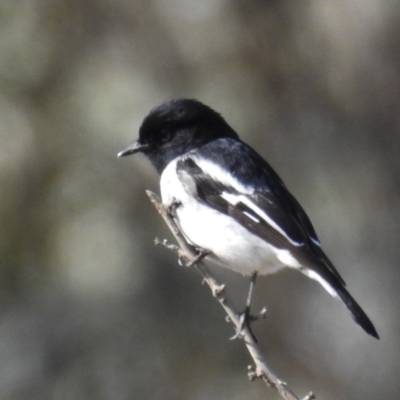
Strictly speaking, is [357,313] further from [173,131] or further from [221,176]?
[173,131]

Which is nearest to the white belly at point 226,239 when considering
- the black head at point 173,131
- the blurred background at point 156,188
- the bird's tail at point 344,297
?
the bird's tail at point 344,297

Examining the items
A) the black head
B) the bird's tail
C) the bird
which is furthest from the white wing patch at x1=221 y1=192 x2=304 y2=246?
the black head

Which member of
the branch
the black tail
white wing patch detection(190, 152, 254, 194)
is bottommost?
the black tail

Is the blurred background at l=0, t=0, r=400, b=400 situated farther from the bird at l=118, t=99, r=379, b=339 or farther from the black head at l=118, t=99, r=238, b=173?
the bird at l=118, t=99, r=379, b=339

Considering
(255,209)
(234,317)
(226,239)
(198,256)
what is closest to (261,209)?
(255,209)

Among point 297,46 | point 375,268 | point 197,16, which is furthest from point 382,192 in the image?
point 197,16

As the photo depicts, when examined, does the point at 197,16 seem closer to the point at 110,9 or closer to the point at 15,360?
the point at 110,9

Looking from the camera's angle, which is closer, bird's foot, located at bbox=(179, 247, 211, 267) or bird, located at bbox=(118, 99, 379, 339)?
bird's foot, located at bbox=(179, 247, 211, 267)
